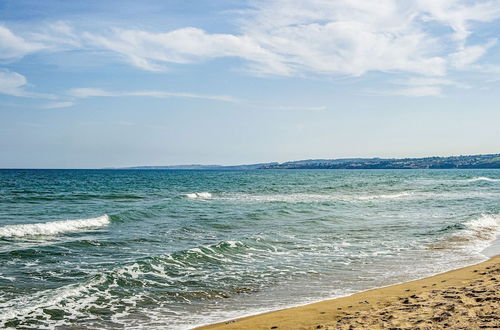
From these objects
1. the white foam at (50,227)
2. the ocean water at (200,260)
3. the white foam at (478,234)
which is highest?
the white foam at (50,227)

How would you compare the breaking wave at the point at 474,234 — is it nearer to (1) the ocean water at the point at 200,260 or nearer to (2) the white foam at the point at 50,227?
(1) the ocean water at the point at 200,260

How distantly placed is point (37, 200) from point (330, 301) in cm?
3125

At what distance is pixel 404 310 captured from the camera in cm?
818

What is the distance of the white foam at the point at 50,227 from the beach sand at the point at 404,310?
529 inches

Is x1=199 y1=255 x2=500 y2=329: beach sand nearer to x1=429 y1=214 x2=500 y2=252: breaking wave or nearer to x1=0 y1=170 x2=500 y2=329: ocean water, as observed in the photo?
x1=0 y1=170 x2=500 y2=329: ocean water

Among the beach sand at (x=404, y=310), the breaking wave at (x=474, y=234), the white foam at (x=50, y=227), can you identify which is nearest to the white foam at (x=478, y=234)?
the breaking wave at (x=474, y=234)

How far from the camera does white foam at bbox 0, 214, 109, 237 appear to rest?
18672 millimetres

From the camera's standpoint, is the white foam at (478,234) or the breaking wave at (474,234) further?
the white foam at (478,234)

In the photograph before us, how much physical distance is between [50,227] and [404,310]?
16901mm

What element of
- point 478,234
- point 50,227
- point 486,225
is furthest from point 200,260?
point 486,225

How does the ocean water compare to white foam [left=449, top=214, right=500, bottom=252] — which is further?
white foam [left=449, top=214, right=500, bottom=252]

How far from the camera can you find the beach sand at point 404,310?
7.22 metres

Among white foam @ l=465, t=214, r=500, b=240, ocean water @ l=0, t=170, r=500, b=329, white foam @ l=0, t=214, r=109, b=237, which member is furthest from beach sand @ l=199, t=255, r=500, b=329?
white foam @ l=0, t=214, r=109, b=237

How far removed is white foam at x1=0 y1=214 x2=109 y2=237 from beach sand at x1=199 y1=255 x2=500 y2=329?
13430 mm
